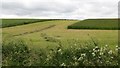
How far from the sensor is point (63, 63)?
1032 centimetres

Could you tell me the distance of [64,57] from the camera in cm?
1128

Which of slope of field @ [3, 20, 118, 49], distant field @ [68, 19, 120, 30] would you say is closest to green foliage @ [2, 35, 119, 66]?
slope of field @ [3, 20, 118, 49]

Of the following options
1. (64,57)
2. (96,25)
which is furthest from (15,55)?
(96,25)

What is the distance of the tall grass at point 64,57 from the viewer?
34.2 ft

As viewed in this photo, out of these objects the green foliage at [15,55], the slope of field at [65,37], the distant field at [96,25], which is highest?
the green foliage at [15,55]

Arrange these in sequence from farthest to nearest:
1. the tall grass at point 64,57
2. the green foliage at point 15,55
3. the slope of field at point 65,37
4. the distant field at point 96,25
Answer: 1. the distant field at point 96,25
2. the slope of field at point 65,37
3. the green foliage at point 15,55
4. the tall grass at point 64,57

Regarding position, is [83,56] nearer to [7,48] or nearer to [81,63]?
[81,63]

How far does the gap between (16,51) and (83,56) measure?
135 inches

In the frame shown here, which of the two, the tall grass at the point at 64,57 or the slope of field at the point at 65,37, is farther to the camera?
the slope of field at the point at 65,37

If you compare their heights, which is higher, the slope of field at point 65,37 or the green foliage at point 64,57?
the green foliage at point 64,57

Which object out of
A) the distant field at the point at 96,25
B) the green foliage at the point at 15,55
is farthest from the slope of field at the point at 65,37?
the distant field at the point at 96,25

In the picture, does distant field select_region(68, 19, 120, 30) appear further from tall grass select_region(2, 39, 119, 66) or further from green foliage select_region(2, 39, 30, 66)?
tall grass select_region(2, 39, 119, 66)

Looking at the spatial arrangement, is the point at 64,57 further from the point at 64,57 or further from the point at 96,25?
the point at 96,25

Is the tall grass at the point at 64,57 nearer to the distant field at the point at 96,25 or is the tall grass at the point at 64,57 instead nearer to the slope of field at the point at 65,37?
the slope of field at the point at 65,37
